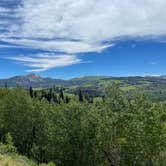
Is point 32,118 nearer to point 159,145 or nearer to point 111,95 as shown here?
point 111,95

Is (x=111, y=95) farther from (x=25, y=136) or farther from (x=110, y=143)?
(x=25, y=136)

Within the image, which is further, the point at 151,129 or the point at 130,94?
the point at 130,94

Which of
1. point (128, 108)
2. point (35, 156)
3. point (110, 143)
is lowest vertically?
point (35, 156)

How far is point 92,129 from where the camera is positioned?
76.8m

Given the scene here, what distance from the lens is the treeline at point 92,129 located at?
189ft

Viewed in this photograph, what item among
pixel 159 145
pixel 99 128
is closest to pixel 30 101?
pixel 99 128

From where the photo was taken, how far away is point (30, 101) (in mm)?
114562

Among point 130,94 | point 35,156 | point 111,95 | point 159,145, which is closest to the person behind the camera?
point 159,145

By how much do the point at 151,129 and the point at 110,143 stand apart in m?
13.1

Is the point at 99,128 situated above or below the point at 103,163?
above

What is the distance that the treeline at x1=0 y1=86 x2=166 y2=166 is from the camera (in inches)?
2269

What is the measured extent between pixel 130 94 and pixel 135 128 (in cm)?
565

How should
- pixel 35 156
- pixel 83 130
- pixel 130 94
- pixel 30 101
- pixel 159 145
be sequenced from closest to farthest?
1. pixel 159 145
2. pixel 130 94
3. pixel 83 130
4. pixel 35 156
5. pixel 30 101

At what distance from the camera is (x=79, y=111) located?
8175cm
